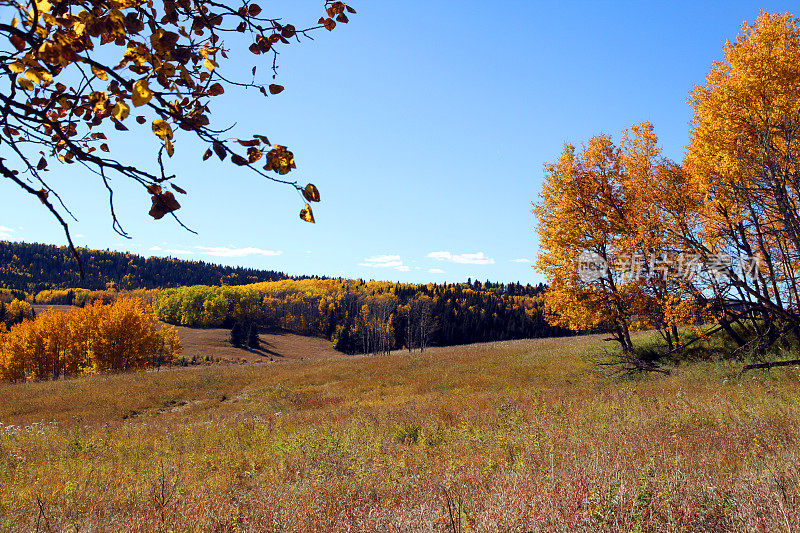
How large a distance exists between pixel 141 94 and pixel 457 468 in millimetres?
5559

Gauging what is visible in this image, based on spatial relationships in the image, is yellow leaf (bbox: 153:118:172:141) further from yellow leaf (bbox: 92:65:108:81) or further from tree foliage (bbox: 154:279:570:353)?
tree foliage (bbox: 154:279:570:353)

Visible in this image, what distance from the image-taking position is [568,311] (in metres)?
17.9

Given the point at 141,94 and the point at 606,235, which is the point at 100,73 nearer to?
the point at 141,94

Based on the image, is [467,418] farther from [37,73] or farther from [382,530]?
[37,73]

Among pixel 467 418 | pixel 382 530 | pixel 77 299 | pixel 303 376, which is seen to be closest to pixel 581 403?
pixel 467 418

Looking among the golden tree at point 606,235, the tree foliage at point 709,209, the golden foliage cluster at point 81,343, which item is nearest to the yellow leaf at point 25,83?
the tree foliage at point 709,209

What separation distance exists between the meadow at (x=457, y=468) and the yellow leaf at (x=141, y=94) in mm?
3473

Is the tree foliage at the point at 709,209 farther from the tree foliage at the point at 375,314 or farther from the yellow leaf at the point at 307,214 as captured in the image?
the tree foliage at the point at 375,314

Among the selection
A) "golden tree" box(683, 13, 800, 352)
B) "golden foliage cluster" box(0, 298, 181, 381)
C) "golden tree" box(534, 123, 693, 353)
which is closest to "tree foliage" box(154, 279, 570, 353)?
"golden foliage cluster" box(0, 298, 181, 381)

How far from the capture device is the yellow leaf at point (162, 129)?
1.88 meters

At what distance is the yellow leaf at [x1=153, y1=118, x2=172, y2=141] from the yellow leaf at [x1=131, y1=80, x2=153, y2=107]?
292mm

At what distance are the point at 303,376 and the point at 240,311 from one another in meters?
116

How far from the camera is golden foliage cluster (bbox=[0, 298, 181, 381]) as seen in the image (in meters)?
49.2

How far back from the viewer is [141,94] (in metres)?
1.59
